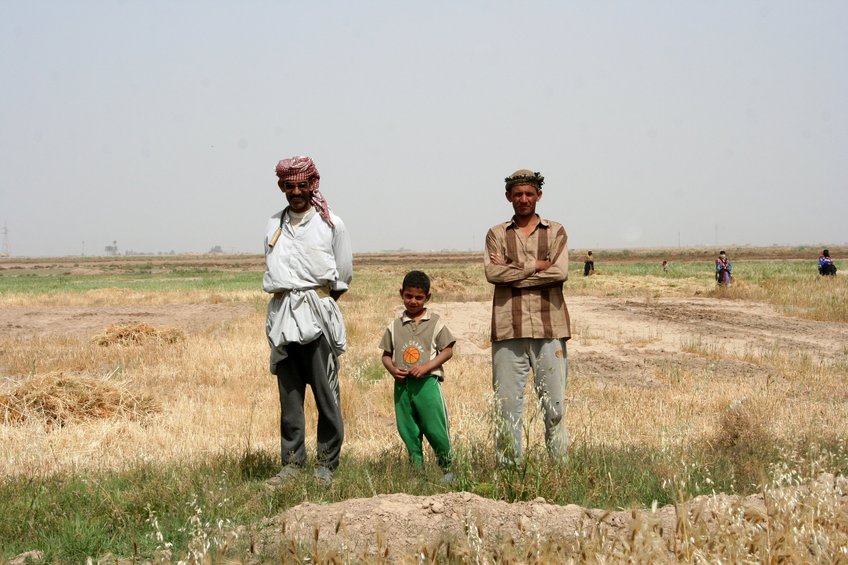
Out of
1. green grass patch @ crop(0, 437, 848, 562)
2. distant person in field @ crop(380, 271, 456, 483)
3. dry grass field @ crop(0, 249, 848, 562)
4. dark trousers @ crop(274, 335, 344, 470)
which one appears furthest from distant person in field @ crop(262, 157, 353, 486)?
dry grass field @ crop(0, 249, 848, 562)

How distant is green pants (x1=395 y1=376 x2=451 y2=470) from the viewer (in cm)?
491

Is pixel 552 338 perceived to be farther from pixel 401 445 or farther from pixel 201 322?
pixel 201 322

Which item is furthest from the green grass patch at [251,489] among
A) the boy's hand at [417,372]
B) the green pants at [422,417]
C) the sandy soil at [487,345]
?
the boy's hand at [417,372]

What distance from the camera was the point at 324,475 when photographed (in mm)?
4680

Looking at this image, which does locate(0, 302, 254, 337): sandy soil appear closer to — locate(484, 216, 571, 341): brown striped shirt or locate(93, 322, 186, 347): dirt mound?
locate(93, 322, 186, 347): dirt mound

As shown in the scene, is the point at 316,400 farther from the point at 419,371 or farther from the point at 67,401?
the point at 67,401

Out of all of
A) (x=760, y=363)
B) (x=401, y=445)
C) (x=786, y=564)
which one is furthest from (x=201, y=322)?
(x=786, y=564)

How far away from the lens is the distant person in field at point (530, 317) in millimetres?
4762

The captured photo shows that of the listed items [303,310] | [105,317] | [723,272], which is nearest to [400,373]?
[303,310]

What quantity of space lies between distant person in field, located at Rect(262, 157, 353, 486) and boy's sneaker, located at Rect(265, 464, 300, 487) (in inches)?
2.0

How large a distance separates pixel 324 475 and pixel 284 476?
0.82 feet

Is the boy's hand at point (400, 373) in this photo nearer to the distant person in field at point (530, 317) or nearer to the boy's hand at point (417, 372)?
the boy's hand at point (417, 372)

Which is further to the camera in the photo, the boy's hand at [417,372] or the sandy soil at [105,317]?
the sandy soil at [105,317]

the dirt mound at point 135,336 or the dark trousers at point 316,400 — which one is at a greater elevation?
the dark trousers at point 316,400
